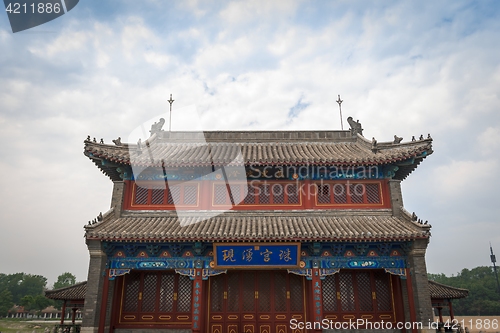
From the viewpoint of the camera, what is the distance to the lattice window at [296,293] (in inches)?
533

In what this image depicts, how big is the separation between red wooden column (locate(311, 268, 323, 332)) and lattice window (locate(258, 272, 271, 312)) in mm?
1968

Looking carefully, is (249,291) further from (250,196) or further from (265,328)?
(250,196)

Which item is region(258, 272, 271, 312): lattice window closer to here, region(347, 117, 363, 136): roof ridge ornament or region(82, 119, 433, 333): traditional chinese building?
region(82, 119, 433, 333): traditional chinese building

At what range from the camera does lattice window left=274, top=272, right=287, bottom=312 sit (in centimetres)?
1357

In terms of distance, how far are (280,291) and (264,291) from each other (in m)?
0.66

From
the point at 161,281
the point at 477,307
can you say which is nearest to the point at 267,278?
the point at 161,281

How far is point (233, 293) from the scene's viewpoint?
1380 cm

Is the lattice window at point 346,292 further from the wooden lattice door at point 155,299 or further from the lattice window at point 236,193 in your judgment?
the wooden lattice door at point 155,299

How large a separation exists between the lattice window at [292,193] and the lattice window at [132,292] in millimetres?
7169

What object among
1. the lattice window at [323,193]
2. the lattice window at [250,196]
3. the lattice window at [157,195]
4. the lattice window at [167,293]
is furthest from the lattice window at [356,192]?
the lattice window at [167,293]

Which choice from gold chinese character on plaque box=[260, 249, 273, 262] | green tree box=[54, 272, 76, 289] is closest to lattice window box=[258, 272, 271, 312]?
gold chinese character on plaque box=[260, 249, 273, 262]

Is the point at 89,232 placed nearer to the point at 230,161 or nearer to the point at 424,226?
the point at 230,161

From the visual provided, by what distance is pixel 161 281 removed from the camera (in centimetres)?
1393

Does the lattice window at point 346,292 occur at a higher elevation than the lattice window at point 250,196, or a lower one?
lower
